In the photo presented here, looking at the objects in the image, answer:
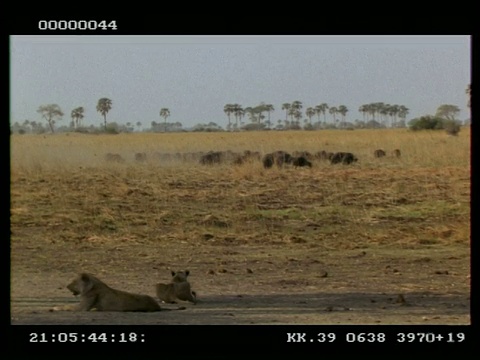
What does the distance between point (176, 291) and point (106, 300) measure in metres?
0.66

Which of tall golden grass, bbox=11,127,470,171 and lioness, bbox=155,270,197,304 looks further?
tall golden grass, bbox=11,127,470,171

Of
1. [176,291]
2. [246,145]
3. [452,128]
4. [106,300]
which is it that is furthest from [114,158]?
[106,300]

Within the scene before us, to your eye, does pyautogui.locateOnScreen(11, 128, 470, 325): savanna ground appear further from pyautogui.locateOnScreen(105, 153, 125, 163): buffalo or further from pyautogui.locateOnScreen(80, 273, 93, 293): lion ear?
pyautogui.locateOnScreen(80, 273, 93, 293): lion ear

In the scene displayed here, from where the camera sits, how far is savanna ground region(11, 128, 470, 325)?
6.79 meters

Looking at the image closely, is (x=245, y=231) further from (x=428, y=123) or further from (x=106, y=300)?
(x=428, y=123)

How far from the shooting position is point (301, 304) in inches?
267

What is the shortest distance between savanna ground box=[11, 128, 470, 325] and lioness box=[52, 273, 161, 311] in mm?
131

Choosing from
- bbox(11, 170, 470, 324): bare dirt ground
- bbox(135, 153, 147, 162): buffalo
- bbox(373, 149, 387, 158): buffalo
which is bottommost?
bbox(11, 170, 470, 324): bare dirt ground

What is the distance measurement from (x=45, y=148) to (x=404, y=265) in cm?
510

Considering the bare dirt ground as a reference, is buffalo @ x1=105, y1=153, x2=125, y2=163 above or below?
above

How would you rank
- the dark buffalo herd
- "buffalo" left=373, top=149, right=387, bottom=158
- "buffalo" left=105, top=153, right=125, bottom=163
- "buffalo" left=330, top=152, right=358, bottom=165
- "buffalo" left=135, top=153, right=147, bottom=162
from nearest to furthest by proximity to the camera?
1. "buffalo" left=105, top=153, right=125, bottom=163
2. "buffalo" left=135, top=153, right=147, bottom=162
3. the dark buffalo herd
4. "buffalo" left=330, top=152, right=358, bottom=165
5. "buffalo" left=373, top=149, right=387, bottom=158

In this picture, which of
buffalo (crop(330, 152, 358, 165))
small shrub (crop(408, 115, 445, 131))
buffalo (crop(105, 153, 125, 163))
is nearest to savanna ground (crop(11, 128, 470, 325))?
buffalo (crop(105, 153, 125, 163))

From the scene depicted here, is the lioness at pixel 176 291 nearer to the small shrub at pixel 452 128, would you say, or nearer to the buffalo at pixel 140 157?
the buffalo at pixel 140 157

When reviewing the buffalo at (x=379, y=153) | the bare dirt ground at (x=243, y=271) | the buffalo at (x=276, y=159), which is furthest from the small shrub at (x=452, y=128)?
the bare dirt ground at (x=243, y=271)
